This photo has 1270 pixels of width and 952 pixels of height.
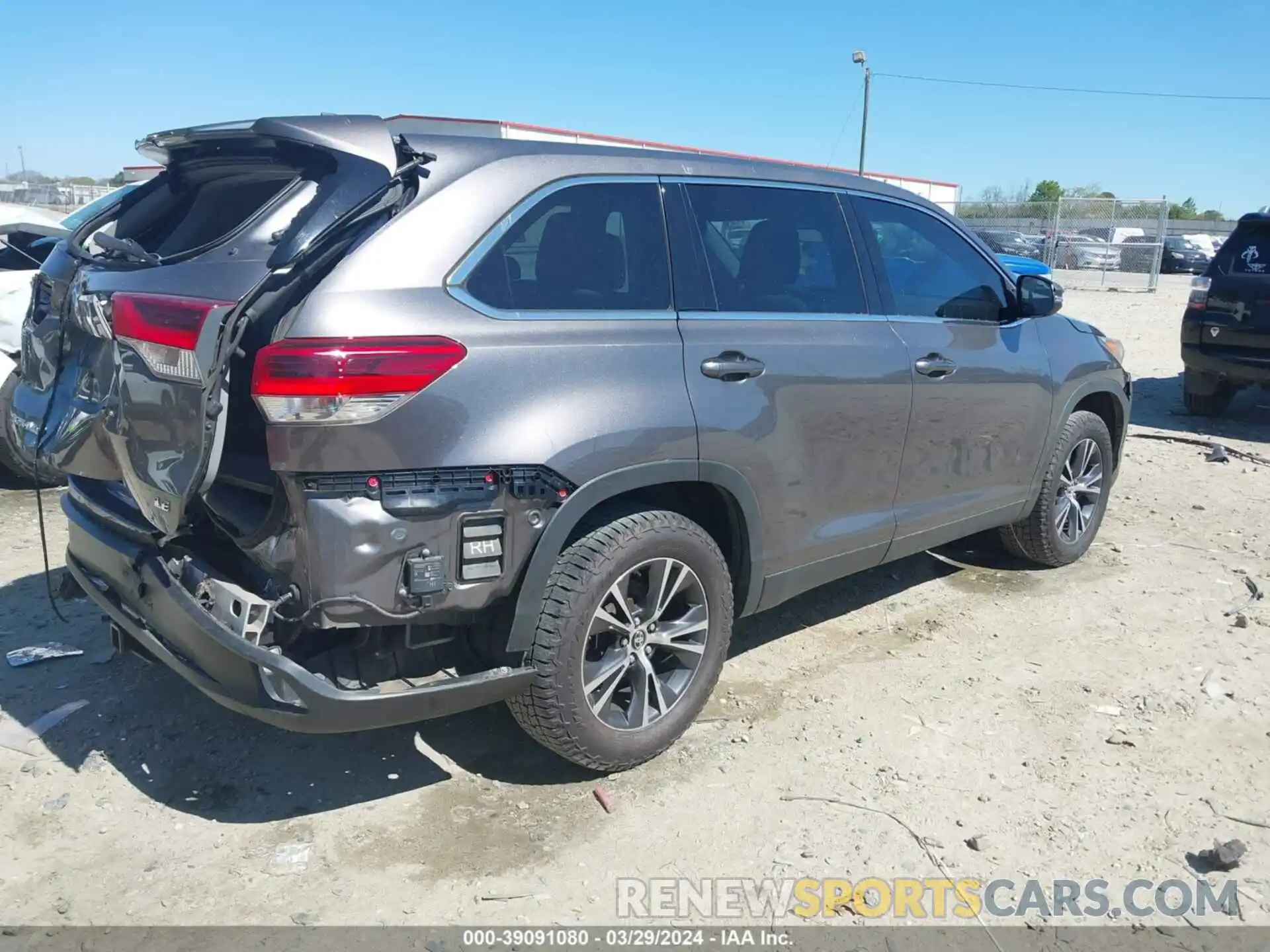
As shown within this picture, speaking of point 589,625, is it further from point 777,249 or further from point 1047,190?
point 1047,190

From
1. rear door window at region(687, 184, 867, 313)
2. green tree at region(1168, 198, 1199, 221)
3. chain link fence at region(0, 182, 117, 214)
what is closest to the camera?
rear door window at region(687, 184, 867, 313)

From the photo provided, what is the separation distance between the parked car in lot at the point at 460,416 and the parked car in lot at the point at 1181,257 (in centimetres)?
3480

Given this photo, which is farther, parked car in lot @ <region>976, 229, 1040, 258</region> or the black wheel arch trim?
parked car in lot @ <region>976, 229, 1040, 258</region>

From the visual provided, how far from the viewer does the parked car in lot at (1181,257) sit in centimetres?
3359

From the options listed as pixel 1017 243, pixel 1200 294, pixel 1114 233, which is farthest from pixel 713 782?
pixel 1017 243

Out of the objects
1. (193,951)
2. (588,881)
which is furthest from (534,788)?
(193,951)

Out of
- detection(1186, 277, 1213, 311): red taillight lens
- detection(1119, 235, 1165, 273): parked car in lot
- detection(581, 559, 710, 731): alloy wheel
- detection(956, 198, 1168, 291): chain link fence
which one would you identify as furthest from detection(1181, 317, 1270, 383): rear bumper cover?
detection(1119, 235, 1165, 273): parked car in lot

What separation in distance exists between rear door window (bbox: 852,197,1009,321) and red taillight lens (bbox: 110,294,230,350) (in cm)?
262

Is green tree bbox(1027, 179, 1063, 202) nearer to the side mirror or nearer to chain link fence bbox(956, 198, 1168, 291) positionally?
chain link fence bbox(956, 198, 1168, 291)

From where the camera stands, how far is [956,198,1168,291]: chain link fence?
1032 inches

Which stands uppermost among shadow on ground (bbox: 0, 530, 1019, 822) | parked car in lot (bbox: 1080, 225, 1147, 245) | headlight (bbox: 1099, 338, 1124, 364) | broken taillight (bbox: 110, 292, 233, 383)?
parked car in lot (bbox: 1080, 225, 1147, 245)

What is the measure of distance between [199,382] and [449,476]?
2.24 ft

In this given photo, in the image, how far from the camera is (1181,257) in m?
33.8

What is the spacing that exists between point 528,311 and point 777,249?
4.15 ft
